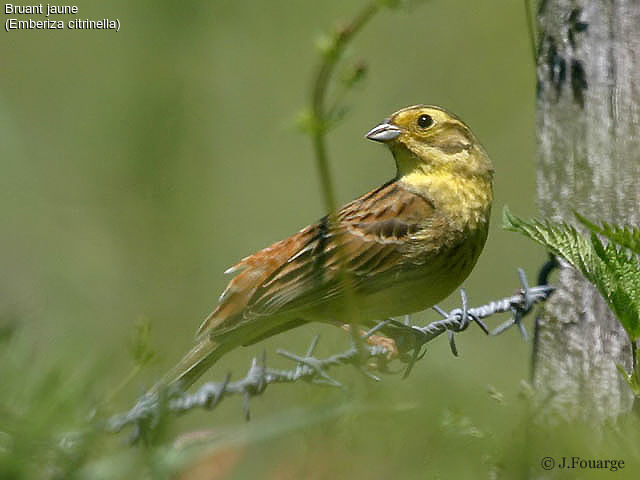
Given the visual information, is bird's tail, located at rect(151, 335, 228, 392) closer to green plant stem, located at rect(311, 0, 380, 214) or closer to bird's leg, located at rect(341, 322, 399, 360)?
bird's leg, located at rect(341, 322, 399, 360)

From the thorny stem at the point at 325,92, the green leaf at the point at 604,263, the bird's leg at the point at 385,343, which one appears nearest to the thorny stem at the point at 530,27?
the green leaf at the point at 604,263

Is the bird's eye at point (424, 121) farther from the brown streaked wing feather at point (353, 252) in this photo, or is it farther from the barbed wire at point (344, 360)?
the barbed wire at point (344, 360)

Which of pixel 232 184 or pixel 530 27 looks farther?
pixel 232 184

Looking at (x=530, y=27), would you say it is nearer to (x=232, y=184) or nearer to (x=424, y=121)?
(x=424, y=121)

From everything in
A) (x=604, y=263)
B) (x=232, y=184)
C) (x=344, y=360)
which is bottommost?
(x=344, y=360)

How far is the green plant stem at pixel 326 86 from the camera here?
156cm

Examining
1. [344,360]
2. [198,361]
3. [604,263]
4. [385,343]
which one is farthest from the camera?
[385,343]

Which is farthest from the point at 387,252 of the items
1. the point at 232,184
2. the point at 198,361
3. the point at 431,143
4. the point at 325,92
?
the point at 232,184

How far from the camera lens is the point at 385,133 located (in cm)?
403

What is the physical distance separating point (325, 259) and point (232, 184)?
13.3 feet

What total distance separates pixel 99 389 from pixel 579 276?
226 centimetres

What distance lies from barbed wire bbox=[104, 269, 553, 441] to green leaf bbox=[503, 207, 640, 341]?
41 cm

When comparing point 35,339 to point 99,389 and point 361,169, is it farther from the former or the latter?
point 361,169

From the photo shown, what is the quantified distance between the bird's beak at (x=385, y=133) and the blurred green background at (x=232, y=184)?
86cm
